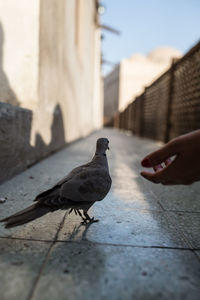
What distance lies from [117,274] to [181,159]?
67cm

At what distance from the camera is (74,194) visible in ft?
5.95

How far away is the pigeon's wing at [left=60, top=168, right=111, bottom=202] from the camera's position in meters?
1.81

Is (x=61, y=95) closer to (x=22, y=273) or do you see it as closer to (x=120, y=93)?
(x=22, y=273)

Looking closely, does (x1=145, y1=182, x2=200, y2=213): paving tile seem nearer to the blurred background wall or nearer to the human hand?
the human hand

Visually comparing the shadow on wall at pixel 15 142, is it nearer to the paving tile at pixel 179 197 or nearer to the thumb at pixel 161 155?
the paving tile at pixel 179 197

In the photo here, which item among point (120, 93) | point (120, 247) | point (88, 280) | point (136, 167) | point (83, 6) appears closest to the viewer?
point (88, 280)

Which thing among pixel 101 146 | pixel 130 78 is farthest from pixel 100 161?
pixel 130 78

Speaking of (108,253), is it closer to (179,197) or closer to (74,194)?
(74,194)

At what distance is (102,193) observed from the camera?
1979mm

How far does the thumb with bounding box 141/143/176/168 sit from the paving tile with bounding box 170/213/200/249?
588 mm

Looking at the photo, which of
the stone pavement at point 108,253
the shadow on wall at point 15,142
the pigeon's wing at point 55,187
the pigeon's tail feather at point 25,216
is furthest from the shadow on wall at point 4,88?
the pigeon's tail feather at point 25,216

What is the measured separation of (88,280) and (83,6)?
10.6 m

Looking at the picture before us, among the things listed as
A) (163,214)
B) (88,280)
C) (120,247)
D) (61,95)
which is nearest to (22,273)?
(88,280)

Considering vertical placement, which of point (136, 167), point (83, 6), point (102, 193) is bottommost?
point (136, 167)
